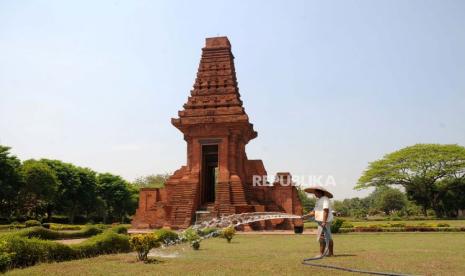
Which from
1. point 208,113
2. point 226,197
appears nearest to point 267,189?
point 226,197

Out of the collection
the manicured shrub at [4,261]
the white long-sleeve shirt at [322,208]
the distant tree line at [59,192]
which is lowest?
the manicured shrub at [4,261]

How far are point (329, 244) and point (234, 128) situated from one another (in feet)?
62.5

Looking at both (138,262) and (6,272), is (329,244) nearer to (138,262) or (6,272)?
(138,262)

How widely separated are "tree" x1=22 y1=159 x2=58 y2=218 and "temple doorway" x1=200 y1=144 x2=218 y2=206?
1434cm

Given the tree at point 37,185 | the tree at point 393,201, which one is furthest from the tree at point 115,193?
the tree at point 393,201

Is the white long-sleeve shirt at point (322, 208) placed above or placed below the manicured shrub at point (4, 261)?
above

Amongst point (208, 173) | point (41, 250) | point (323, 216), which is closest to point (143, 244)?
point (41, 250)

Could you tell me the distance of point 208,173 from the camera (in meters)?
34.3

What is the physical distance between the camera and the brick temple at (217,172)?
27.6m

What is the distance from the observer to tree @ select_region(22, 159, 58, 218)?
3828 cm

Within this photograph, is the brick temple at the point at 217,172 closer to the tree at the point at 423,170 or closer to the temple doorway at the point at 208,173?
the temple doorway at the point at 208,173

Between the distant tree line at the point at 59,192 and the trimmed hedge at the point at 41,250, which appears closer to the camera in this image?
the trimmed hedge at the point at 41,250

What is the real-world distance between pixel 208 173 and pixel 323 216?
24.4 metres

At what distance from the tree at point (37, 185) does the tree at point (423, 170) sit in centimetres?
3327
